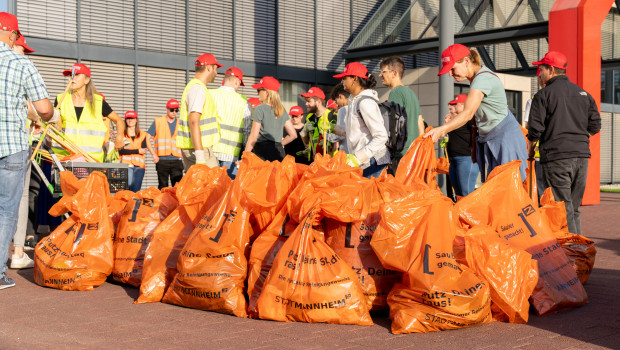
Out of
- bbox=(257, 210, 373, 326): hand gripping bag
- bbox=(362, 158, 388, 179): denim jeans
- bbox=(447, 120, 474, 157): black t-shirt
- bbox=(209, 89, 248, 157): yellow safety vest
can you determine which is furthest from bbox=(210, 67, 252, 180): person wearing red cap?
bbox=(257, 210, 373, 326): hand gripping bag

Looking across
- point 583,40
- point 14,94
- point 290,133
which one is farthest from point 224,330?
point 583,40

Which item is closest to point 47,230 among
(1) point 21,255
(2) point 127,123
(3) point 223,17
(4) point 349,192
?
(1) point 21,255

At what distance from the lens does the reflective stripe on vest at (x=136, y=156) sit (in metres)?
11.5

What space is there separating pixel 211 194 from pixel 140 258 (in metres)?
0.83

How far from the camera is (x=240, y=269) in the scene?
4711 mm

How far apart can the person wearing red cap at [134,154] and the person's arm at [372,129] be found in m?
6.15

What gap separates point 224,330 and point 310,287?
1.81ft

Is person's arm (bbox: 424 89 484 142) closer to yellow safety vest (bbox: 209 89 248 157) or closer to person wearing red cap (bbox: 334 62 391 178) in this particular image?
person wearing red cap (bbox: 334 62 391 178)

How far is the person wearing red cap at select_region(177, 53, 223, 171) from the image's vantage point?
6.66 m

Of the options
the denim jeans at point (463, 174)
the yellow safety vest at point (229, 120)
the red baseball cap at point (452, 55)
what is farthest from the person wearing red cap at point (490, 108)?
the denim jeans at point (463, 174)

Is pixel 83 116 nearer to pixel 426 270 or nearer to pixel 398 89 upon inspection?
pixel 398 89

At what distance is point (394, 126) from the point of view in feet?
19.7

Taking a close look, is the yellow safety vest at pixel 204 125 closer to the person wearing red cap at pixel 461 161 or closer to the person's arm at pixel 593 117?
the person wearing red cap at pixel 461 161

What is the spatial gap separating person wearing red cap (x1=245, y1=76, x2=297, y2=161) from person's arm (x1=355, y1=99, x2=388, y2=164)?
2.37m
